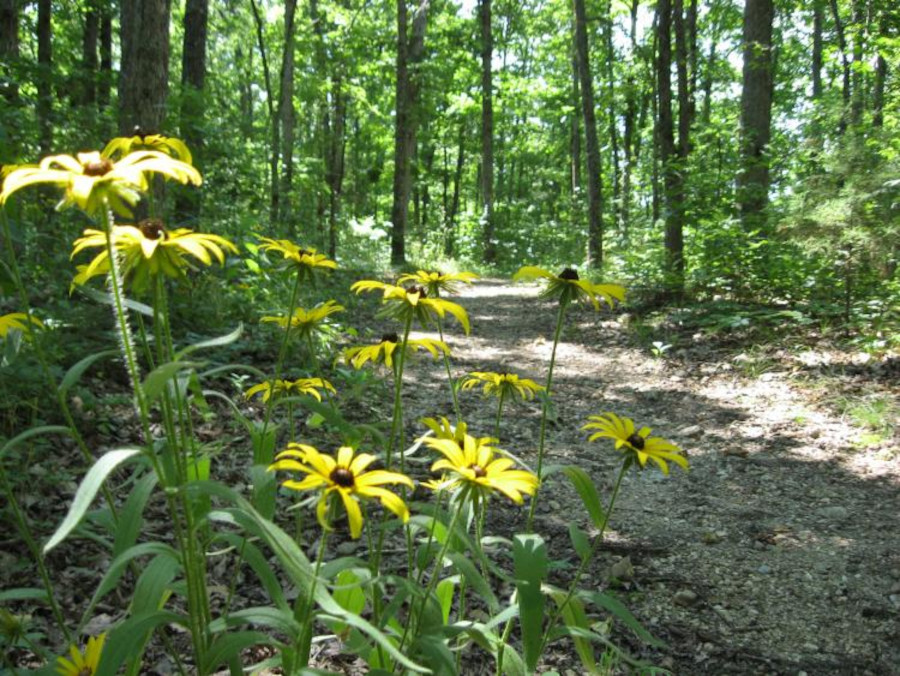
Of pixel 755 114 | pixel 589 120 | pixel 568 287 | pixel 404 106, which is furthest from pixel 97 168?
pixel 404 106

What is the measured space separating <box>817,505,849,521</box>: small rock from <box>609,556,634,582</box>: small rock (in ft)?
4.00

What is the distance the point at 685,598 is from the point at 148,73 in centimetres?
447

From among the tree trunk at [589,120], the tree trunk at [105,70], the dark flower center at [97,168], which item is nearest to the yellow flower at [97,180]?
the dark flower center at [97,168]

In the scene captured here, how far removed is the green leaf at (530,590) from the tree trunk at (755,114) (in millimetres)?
5901

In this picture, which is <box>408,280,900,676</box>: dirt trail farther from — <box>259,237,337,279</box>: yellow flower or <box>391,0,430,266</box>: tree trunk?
<box>391,0,430,266</box>: tree trunk

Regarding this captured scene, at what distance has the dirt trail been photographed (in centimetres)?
218

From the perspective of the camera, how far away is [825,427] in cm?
408

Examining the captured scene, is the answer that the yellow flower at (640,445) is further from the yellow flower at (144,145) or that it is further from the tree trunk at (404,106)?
the tree trunk at (404,106)

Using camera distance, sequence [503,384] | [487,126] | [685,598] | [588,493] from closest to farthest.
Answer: [588,493]
[503,384]
[685,598]
[487,126]

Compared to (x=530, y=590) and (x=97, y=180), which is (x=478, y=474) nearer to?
(x=530, y=590)

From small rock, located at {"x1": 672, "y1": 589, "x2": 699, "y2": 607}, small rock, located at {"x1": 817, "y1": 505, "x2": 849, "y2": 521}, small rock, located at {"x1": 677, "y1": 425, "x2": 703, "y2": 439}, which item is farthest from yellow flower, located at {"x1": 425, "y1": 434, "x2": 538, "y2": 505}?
small rock, located at {"x1": 677, "y1": 425, "x2": 703, "y2": 439}

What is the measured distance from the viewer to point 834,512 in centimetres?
311

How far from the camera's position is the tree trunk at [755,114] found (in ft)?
21.3

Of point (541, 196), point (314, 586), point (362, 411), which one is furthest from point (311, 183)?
point (541, 196)
